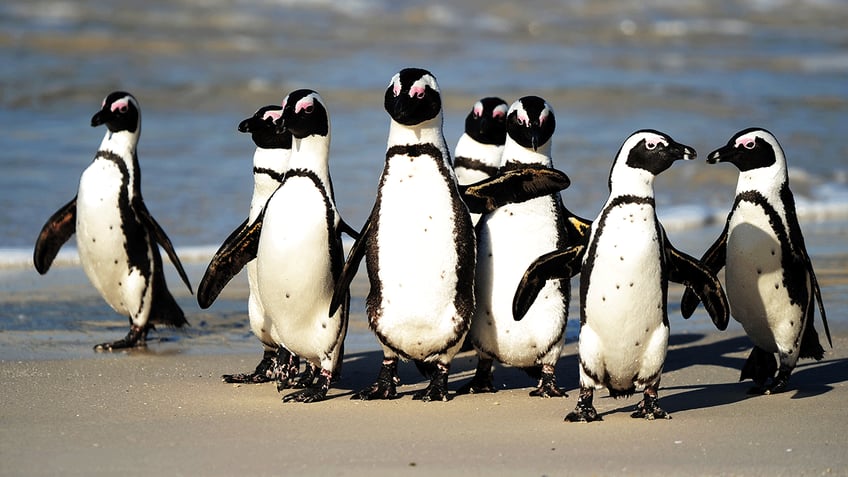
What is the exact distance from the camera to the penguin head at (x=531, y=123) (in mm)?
5305

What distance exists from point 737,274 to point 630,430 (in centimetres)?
119

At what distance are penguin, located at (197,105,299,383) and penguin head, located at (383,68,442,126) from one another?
0.74m

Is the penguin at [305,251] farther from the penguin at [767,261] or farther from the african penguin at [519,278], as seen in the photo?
the penguin at [767,261]

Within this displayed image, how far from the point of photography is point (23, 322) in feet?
22.5

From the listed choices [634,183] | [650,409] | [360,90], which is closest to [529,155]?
[634,183]

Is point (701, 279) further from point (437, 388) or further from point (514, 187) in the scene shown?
point (437, 388)

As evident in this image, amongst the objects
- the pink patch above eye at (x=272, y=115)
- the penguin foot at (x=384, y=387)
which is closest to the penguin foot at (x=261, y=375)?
the penguin foot at (x=384, y=387)

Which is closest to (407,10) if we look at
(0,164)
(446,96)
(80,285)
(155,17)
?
(155,17)

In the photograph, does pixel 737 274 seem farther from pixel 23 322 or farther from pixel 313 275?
pixel 23 322

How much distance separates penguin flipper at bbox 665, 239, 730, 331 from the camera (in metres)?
4.87

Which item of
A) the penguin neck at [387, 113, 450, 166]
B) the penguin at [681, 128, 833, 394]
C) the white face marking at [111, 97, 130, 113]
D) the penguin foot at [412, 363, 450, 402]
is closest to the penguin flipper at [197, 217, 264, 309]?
the penguin neck at [387, 113, 450, 166]

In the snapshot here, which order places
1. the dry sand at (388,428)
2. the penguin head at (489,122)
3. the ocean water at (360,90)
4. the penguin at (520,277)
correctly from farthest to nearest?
the ocean water at (360,90) → the penguin head at (489,122) → the penguin at (520,277) → the dry sand at (388,428)

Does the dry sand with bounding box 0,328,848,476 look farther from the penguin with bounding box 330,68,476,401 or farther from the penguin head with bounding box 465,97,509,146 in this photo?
the penguin head with bounding box 465,97,509,146

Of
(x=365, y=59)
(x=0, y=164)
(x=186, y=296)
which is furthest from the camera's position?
(x=365, y=59)
